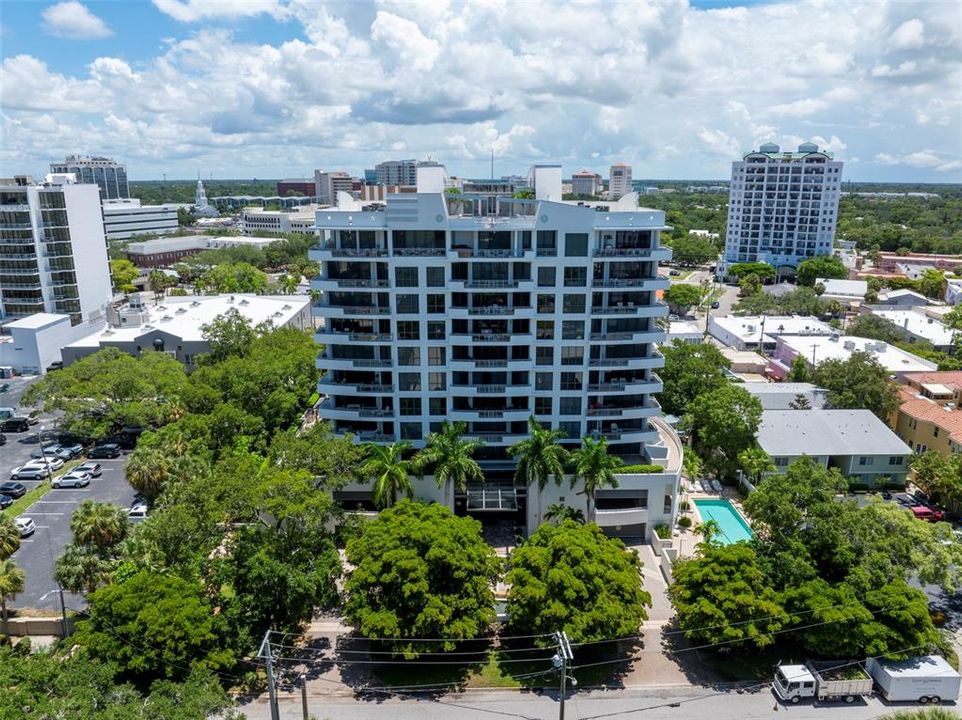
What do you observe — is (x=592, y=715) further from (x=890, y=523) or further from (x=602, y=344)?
(x=602, y=344)

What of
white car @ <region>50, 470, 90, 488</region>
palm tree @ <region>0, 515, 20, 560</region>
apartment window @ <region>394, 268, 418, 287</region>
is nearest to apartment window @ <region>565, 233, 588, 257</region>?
apartment window @ <region>394, 268, 418, 287</region>

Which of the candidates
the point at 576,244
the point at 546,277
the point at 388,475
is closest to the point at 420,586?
the point at 388,475

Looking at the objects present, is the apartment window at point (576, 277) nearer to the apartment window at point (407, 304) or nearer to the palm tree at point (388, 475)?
the apartment window at point (407, 304)

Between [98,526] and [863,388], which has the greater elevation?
[863,388]

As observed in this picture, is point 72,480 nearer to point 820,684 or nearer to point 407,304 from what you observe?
point 407,304

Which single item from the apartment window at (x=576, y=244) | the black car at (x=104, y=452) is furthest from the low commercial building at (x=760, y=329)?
the black car at (x=104, y=452)

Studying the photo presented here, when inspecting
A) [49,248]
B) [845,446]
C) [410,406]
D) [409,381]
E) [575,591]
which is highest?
[49,248]
